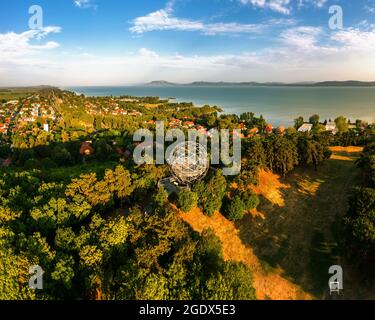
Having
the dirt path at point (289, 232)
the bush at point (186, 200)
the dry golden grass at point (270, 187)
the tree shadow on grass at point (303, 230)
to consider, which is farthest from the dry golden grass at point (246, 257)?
the dry golden grass at point (270, 187)

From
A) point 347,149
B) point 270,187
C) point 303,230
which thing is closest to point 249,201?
point 303,230

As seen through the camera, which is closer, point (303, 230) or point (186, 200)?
point (186, 200)

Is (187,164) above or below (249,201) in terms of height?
above

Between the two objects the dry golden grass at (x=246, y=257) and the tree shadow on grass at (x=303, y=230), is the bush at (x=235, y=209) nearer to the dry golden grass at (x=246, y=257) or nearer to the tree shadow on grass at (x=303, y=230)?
the dry golden grass at (x=246, y=257)

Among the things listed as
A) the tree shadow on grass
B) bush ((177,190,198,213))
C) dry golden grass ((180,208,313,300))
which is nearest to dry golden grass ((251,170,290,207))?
the tree shadow on grass

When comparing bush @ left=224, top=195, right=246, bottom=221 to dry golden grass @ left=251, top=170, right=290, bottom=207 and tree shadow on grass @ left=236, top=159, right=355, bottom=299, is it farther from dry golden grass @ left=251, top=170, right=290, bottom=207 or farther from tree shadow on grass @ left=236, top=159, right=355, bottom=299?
dry golden grass @ left=251, top=170, right=290, bottom=207

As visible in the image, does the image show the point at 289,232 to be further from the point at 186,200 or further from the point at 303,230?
the point at 186,200
